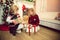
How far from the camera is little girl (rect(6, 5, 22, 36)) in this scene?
1207mm

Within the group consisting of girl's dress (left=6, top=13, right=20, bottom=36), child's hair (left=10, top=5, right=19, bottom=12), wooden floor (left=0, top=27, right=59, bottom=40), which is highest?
child's hair (left=10, top=5, right=19, bottom=12)

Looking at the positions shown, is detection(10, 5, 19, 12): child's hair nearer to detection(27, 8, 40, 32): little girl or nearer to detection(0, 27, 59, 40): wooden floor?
detection(27, 8, 40, 32): little girl

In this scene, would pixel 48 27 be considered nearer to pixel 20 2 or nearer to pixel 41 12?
pixel 41 12

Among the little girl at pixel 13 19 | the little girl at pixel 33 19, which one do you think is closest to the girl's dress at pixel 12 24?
the little girl at pixel 13 19

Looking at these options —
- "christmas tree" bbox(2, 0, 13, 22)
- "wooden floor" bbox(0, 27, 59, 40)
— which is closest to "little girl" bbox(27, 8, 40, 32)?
"wooden floor" bbox(0, 27, 59, 40)

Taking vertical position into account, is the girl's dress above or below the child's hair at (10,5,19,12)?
below

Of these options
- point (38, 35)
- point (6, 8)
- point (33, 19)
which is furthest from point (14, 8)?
point (38, 35)

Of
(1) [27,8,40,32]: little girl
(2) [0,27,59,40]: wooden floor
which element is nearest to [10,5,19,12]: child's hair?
(1) [27,8,40,32]: little girl

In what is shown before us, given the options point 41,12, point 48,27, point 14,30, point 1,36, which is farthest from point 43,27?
point 1,36

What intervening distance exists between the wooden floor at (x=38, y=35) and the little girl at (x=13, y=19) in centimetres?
5

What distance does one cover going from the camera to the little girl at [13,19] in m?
1.21

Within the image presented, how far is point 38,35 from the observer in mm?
1250

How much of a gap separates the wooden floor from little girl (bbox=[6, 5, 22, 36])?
5cm

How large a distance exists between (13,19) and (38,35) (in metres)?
0.29
